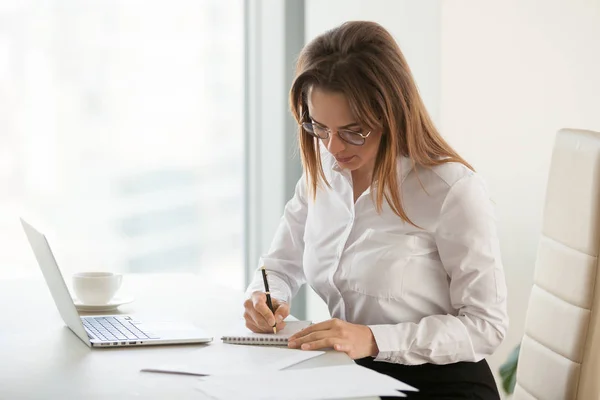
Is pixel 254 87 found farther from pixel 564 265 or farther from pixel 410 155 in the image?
pixel 564 265

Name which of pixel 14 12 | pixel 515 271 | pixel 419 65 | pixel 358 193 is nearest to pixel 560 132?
pixel 358 193

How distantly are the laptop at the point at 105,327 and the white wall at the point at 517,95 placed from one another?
131 centimetres

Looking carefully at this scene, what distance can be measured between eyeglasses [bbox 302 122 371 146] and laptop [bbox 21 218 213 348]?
1.56 feet

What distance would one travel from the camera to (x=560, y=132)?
1.64 metres

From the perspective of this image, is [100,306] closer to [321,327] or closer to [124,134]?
[321,327]

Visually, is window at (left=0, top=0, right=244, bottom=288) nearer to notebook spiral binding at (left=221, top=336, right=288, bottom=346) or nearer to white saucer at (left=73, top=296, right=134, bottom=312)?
white saucer at (left=73, top=296, right=134, bottom=312)

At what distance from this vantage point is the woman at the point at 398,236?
1624mm

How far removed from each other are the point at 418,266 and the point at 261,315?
34cm

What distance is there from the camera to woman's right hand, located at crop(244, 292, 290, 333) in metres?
1.60

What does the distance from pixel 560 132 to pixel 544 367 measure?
466 millimetres

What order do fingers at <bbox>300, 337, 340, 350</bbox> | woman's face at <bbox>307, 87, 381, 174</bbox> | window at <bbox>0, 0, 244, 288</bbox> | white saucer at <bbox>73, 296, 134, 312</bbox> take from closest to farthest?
1. fingers at <bbox>300, 337, 340, 350</bbox>
2. woman's face at <bbox>307, 87, 381, 174</bbox>
3. white saucer at <bbox>73, 296, 134, 312</bbox>
4. window at <bbox>0, 0, 244, 288</bbox>

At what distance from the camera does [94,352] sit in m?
1.49

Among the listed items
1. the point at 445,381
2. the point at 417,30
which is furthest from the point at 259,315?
the point at 417,30

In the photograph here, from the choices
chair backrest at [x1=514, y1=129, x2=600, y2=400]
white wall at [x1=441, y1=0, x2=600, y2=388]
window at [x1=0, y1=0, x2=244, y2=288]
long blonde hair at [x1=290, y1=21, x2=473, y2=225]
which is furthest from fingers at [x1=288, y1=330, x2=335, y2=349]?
window at [x1=0, y1=0, x2=244, y2=288]
